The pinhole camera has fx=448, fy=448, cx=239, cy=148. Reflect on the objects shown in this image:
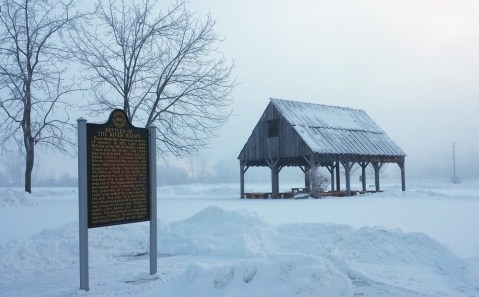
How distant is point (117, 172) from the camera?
7.62 metres

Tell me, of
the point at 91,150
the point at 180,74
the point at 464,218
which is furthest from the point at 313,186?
the point at 91,150

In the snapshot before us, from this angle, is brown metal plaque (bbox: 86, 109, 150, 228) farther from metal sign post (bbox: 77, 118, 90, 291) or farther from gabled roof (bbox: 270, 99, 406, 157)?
gabled roof (bbox: 270, 99, 406, 157)

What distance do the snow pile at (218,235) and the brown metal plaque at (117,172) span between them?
8.01 ft

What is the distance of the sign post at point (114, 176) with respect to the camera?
7.00 m

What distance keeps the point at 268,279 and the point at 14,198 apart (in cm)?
2214

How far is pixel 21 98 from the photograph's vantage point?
28078mm

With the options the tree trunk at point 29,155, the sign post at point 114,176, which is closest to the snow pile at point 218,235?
the sign post at point 114,176

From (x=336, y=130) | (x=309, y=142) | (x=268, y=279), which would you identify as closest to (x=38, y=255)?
(x=268, y=279)

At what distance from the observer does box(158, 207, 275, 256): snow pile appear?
385 inches

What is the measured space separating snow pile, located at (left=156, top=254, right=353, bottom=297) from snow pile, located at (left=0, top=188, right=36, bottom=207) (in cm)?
1997

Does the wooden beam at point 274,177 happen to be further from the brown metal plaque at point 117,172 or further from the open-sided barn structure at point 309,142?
the brown metal plaque at point 117,172

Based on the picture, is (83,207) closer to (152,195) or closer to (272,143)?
(152,195)

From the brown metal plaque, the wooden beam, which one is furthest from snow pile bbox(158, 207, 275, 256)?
the wooden beam

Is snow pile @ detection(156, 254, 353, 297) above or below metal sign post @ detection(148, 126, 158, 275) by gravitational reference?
below
